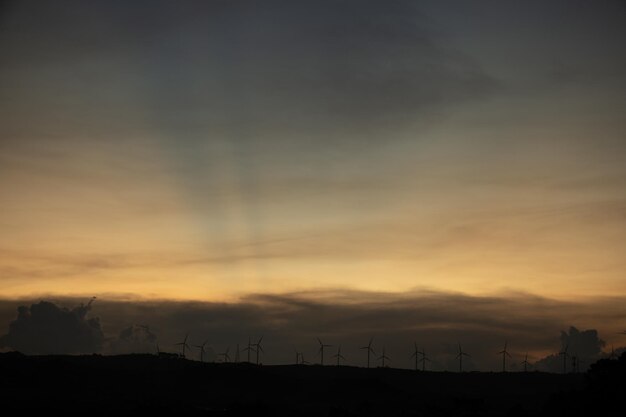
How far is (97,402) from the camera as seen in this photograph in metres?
197

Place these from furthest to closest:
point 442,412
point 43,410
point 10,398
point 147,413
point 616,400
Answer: point 10,398
point 43,410
point 147,413
point 442,412
point 616,400

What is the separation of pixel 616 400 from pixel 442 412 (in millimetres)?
31806

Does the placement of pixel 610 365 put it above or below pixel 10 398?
above

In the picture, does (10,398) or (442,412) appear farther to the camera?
(10,398)

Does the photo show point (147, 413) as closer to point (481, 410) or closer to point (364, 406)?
point (364, 406)

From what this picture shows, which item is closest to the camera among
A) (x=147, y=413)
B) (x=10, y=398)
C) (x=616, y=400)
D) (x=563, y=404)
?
(x=616, y=400)

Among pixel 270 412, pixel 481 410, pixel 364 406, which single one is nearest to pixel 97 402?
pixel 270 412

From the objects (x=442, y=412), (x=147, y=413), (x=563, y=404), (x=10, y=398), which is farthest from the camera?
(x=10, y=398)

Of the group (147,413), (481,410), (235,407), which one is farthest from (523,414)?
(147,413)

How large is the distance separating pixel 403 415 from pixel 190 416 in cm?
4301

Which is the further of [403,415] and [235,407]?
[235,407]

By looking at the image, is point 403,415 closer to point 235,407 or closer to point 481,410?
point 481,410

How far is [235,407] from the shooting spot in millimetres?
175500

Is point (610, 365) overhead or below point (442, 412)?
overhead
